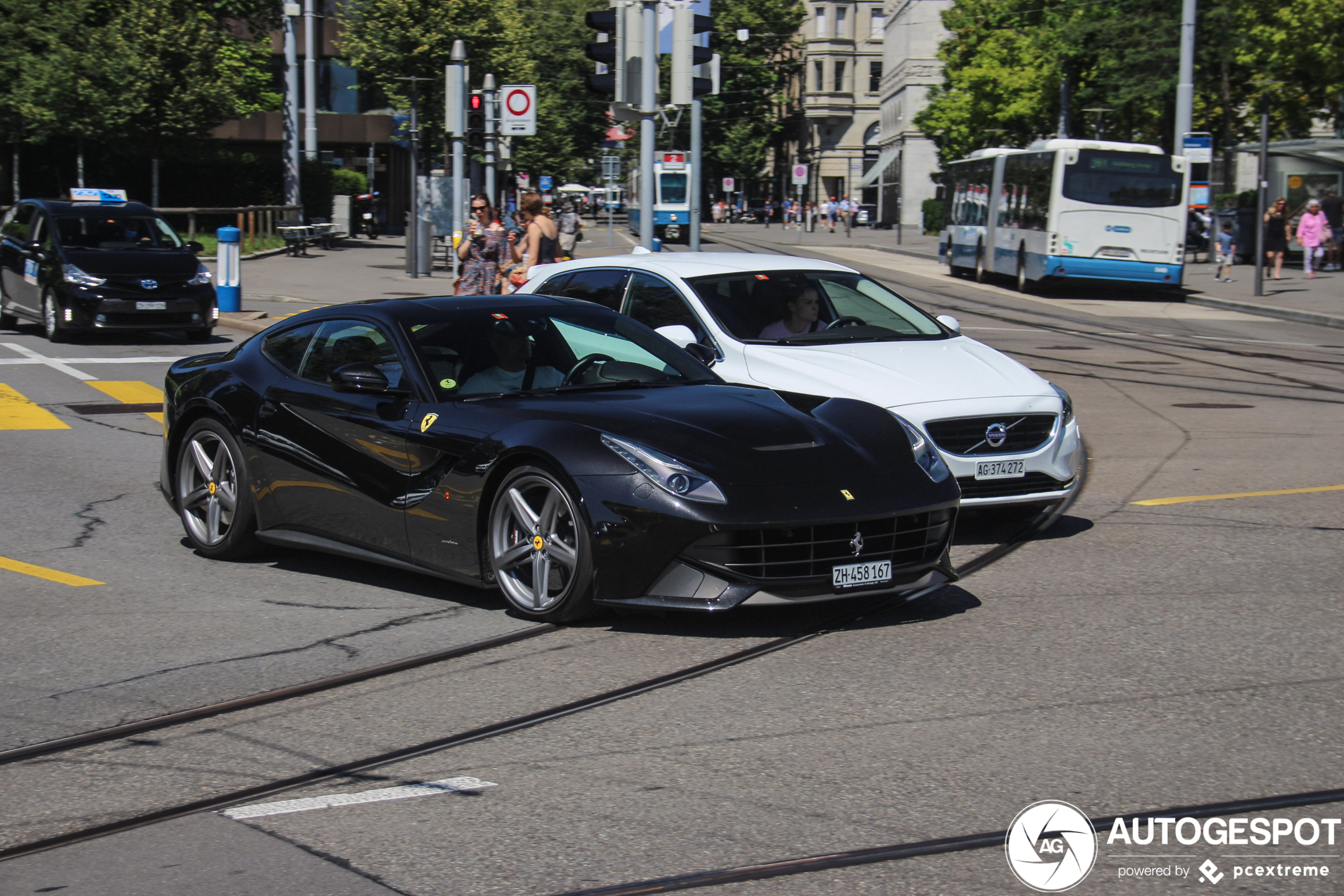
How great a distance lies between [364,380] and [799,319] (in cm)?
345

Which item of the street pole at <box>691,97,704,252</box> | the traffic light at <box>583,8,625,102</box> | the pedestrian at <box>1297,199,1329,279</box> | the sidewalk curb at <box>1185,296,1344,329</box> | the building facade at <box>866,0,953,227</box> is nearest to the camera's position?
the traffic light at <box>583,8,625,102</box>

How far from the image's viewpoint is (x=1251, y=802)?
4109 mm

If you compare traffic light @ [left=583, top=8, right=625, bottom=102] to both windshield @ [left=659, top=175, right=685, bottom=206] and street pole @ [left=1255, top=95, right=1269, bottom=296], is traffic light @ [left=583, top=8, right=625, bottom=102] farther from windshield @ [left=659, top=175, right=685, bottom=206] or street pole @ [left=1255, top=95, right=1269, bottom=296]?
windshield @ [left=659, top=175, right=685, bottom=206]

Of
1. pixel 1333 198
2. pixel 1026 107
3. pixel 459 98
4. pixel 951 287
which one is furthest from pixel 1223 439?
pixel 1026 107

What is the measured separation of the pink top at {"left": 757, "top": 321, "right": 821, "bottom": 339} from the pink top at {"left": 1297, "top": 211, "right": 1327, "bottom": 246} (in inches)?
1126

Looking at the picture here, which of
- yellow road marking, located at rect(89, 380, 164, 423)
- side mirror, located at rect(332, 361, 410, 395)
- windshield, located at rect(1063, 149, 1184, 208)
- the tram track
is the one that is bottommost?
yellow road marking, located at rect(89, 380, 164, 423)

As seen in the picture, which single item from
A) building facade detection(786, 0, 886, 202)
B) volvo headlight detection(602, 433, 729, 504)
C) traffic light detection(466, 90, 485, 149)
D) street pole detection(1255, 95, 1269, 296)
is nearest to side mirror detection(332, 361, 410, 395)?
volvo headlight detection(602, 433, 729, 504)

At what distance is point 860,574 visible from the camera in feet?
20.0

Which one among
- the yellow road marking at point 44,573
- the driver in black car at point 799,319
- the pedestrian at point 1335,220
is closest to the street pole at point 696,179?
the pedestrian at point 1335,220

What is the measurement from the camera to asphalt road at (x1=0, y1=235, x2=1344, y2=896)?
150 inches

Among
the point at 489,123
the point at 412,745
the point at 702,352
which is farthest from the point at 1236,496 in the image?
the point at 489,123

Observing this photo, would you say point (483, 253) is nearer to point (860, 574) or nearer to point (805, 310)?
point (805, 310)

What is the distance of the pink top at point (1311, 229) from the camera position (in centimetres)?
3453

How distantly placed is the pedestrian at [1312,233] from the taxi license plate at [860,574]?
1236 inches
